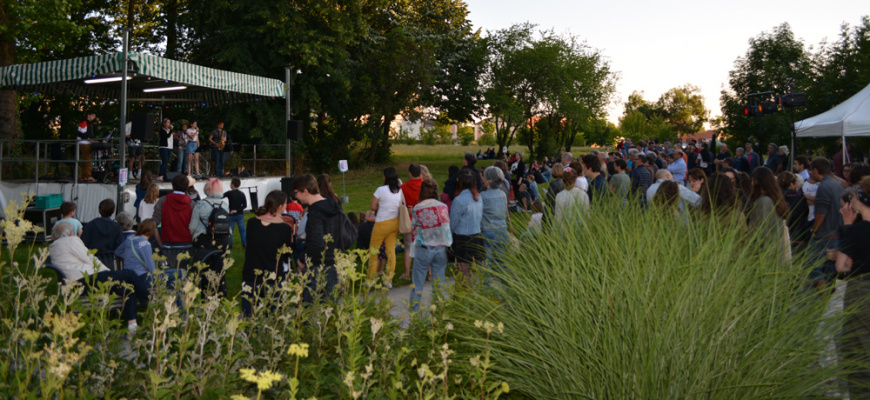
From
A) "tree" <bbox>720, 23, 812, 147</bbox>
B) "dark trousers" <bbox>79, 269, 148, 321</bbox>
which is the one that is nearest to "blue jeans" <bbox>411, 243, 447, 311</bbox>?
"dark trousers" <bbox>79, 269, 148, 321</bbox>

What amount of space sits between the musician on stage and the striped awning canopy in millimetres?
1296

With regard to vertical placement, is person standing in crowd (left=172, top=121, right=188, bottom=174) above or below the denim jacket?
above

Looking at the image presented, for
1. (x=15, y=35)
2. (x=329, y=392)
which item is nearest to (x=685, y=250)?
(x=329, y=392)

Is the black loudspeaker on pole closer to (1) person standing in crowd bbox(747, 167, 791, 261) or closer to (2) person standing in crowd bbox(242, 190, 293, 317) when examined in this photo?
(2) person standing in crowd bbox(242, 190, 293, 317)

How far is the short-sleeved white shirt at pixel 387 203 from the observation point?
751 centimetres

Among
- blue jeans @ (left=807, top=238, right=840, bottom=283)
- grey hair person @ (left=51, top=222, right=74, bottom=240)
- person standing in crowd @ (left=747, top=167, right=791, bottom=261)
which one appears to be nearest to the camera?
blue jeans @ (left=807, top=238, right=840, bottom=283)

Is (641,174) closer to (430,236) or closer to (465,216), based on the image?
(465,216)

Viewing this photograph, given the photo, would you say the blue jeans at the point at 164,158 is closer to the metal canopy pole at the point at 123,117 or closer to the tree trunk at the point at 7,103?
the metal canopy pole at the point at 123,117

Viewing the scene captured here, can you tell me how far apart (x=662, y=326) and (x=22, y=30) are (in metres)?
24.2

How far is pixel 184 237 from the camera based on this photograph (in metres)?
7.38

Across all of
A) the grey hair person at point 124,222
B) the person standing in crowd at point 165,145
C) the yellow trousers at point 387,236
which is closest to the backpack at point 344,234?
the yellow trousers at point 387,236

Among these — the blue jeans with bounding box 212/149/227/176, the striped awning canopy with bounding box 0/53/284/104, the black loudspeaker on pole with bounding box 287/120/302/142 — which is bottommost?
the blue jeans with bounding box 212/149/227/176

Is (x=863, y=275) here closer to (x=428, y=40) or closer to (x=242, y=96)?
(x=242, y=96)

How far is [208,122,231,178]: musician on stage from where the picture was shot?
721 inches
